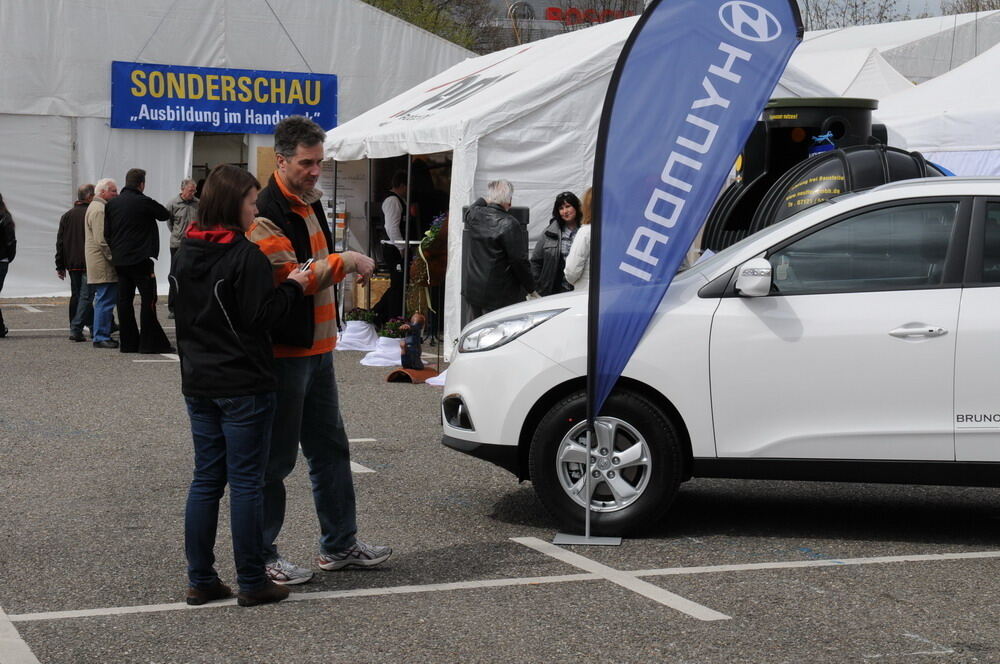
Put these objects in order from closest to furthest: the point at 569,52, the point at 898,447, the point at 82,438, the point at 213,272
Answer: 1. the point at 213,272
2. the point at 898,447
3. the point at 82,438
4. the point at 569,52

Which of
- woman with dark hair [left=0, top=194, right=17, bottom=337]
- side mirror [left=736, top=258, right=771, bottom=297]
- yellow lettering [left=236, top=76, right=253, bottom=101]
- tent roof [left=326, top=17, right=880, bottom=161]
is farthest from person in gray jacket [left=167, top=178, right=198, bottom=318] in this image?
side mirror [left=736, top=258, right=771, bottom=297]

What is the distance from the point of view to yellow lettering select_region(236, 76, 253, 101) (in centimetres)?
2375

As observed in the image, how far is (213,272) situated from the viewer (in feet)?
16.4

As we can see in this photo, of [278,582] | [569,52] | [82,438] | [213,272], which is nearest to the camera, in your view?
[213,272]

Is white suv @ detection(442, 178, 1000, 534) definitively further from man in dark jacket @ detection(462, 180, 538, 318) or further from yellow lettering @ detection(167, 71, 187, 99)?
yellow lettering @ detection(167, 71, 187, 99)

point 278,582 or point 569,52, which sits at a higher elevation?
point 569,52

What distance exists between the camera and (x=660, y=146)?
611 centimetres

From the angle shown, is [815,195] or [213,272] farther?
[815,195]

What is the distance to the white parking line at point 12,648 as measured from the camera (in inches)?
181

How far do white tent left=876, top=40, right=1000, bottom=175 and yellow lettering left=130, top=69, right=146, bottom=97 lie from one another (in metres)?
12.8

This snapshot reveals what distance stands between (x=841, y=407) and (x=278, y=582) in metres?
2.62


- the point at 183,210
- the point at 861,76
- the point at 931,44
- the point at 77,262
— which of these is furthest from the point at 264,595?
the point at 931,44

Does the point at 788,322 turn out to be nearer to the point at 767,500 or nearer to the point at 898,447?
the point at 898,447

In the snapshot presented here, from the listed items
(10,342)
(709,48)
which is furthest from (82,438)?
(10,342)
